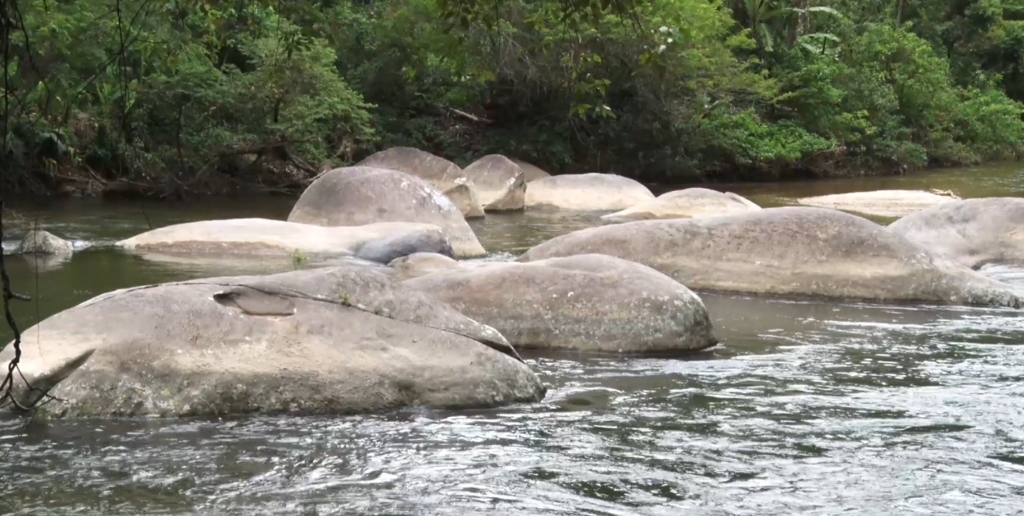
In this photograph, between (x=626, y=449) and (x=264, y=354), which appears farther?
(x=264, y=354)

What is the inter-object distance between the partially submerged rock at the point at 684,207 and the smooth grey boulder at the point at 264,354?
11.7m

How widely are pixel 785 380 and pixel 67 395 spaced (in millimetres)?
4424

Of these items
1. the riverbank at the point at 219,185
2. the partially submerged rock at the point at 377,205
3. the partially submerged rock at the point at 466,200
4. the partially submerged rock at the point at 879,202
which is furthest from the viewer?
the partially submerged rock at the point at 879,202

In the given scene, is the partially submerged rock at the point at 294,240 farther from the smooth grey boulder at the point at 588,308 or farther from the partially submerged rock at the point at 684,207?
the partially submerged rock at the point at 684,207

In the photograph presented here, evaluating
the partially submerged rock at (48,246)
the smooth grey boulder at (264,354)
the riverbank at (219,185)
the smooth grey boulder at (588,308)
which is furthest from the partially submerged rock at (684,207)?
the smooth grey boulder at (264,354)

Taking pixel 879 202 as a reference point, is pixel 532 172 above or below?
above

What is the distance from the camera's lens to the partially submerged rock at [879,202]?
21844 millimetres

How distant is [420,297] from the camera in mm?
7859

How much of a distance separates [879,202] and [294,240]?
1261 cm

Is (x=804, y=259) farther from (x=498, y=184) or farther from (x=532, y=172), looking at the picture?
(x=532, y=172)

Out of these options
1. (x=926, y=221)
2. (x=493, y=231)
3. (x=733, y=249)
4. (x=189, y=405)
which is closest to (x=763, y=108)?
(x=493, y=231)

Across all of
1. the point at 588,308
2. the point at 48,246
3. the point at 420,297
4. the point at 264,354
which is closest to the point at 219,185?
the point at 48,246

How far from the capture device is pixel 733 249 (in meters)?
12.1

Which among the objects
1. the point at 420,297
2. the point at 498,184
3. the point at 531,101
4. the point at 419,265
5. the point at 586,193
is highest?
the point at 531,101
